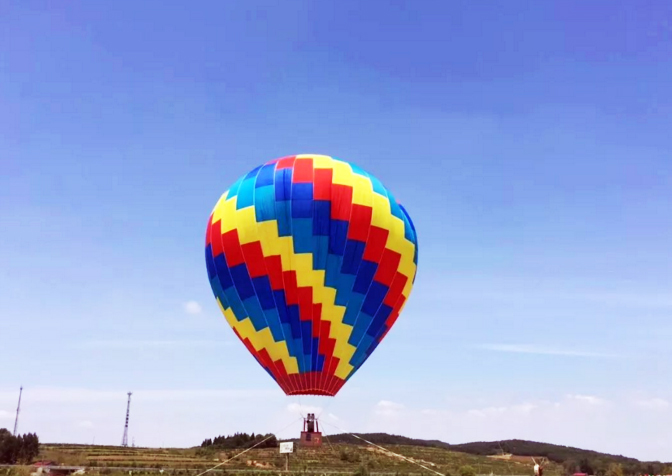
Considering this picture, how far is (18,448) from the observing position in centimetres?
7856

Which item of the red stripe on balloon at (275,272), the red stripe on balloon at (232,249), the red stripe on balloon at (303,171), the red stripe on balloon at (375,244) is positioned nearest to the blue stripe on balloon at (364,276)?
the red stripe on balloon at (375,244)

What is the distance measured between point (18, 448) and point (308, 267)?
71.1 metres

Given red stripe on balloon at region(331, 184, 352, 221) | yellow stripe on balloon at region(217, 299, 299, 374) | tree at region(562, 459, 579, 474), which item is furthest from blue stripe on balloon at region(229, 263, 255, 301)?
tree at region(562, 459, 579, 474)

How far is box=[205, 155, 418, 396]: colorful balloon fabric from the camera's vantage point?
27.6 m

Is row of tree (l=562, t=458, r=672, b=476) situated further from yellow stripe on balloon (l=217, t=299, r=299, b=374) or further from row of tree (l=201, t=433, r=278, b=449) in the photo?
yellow stripe on balloon (l=217, t=299, r=299, b=374)

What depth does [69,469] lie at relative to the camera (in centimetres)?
5597

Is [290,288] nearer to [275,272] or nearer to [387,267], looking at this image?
[275,272]

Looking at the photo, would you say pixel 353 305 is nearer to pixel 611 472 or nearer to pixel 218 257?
pixel 218 257

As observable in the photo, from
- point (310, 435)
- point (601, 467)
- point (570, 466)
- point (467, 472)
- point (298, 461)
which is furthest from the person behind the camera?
Answer: point (570, 466)

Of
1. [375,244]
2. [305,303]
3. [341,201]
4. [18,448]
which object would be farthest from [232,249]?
[18,448]

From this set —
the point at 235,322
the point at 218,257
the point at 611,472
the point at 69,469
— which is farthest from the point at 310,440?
the point at 611,472

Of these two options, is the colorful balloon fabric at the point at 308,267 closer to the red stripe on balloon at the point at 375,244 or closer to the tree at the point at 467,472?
the red stripe on balloon at the point at 375,244

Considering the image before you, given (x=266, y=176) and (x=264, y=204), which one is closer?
(x=264, y=204)

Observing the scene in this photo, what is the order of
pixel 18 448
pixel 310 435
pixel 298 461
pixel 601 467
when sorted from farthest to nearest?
pixel 601 467, pixel 18 448, pixel 298 461, pixel 310 435
